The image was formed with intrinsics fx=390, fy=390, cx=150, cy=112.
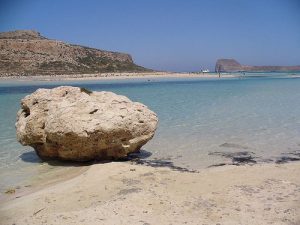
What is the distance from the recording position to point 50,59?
78.6 metres

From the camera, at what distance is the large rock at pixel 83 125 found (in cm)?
809

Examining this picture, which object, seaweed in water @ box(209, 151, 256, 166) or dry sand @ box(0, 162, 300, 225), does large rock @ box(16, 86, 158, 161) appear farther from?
seaweed in water @ box(209, 151, 256, 166)

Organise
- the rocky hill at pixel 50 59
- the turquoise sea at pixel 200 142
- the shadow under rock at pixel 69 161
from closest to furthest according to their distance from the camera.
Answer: the turquoise sea at pixel 200 142 < the shadow under rock at pixel 69 161 < the rocky hill at pixel 50 59

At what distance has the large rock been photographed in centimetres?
809

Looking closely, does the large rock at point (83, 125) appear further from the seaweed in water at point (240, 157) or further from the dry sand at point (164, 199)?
the seaweed in water at point (240, 157)

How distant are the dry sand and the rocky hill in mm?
62676

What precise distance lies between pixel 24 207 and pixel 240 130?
27.0 feet

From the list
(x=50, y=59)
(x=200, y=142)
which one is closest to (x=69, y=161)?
(x=200, y=142)

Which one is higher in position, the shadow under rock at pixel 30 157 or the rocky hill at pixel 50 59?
the rocky hill at pixel 50 59

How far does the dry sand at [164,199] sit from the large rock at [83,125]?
872 millimetres

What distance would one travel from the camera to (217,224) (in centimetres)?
475

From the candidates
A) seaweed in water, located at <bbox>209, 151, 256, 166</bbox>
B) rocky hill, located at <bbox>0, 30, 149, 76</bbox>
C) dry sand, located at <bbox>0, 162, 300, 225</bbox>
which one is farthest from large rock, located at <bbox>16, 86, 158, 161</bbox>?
rocky hill, located at <bbox>0, 30, 149, 76</bbox>

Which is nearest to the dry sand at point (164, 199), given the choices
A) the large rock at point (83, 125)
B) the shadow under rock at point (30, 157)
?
the large rock at point (83, 125)

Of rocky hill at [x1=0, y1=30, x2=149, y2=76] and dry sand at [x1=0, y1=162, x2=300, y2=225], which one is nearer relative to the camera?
dry sand at [x1=0, y1=162, x2=300, y2=225]
